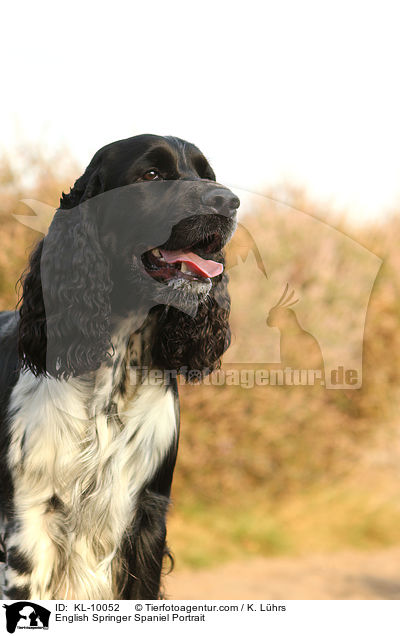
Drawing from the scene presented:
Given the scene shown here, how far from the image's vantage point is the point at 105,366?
114 inches

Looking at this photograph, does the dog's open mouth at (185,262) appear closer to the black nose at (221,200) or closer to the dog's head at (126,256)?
the dog's head at (126,256)

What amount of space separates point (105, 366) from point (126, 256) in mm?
513

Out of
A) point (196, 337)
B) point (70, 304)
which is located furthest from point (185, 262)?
point (70, 304)

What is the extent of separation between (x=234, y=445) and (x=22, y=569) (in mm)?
3418

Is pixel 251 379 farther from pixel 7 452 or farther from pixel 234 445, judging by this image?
pixel 7 452

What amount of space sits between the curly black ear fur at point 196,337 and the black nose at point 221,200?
21.0 inches

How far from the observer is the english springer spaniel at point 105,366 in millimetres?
2861

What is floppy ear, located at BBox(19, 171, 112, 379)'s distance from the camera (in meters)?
2.88

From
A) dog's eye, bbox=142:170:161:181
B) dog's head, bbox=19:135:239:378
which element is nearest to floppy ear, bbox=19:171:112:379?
dog's head, bbox=19:135:239:378
